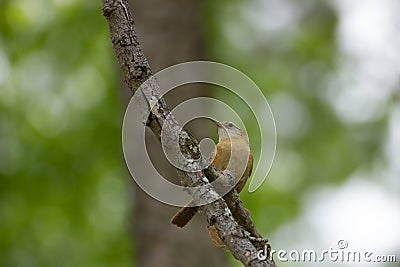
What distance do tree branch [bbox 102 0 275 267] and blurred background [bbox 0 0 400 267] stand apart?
793 cm

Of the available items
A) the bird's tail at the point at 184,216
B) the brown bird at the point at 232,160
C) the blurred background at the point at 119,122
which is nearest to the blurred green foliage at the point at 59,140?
the blurred background at the point at 119,122

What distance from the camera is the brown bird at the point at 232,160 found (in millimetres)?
2195

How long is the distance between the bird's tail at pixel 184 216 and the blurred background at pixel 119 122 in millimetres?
7898

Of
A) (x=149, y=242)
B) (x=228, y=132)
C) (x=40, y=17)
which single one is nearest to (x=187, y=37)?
(x=149, y=242)

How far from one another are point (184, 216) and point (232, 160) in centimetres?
22

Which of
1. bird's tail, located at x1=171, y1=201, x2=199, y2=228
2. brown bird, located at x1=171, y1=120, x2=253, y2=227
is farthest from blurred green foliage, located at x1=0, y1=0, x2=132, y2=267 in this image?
bird's tail, located at x1=171, y1=201, x2=199, y2=228

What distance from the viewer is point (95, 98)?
11219mm

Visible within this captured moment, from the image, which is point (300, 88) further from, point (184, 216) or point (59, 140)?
point (184, 216)

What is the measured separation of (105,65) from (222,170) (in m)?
9.33

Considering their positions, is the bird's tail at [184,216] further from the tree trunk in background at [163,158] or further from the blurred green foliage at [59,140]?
the blurred green foliage at [59,140]

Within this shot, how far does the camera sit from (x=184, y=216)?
220 centimetres

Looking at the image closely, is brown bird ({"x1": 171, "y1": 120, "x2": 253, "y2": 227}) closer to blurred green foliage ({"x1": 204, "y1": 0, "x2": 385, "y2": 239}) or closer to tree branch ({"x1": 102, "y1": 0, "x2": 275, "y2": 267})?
tree branch ({"x1": 102, "y1": 0, "x2": 275, "y2": 267})

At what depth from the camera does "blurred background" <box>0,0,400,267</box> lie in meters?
10.8

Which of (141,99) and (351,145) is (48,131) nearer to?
(351,145)
